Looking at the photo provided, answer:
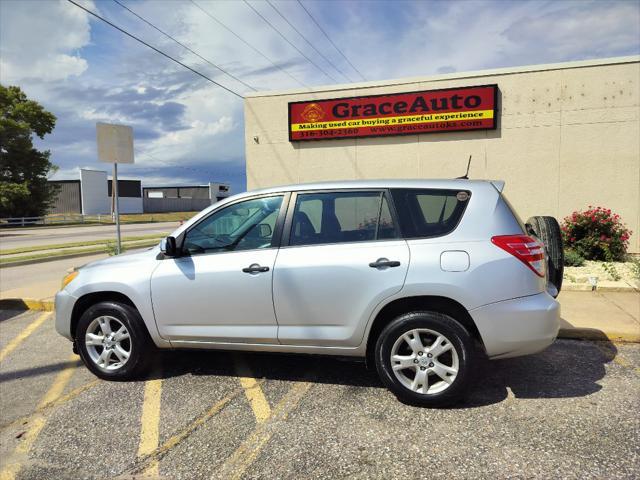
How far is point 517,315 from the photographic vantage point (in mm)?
3299

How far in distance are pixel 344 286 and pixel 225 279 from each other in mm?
1012

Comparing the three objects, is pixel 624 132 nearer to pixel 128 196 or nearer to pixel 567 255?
pixel 567 255

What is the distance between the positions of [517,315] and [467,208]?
0.87m

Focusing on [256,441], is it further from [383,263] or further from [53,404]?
[53,404]

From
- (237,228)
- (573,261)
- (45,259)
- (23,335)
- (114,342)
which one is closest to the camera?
(237,228)

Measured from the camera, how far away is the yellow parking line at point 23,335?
5.29m

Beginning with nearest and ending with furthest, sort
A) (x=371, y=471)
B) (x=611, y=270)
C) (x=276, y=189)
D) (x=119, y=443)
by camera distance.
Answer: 1. (x=371, y=471)
2. (x=119, y=443)
3. (x=276, y=189)
4. (x=611, y=270)

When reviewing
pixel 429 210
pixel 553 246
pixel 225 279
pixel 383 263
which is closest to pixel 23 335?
pixel 225 279

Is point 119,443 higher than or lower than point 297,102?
lower

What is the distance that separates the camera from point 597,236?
9.17m

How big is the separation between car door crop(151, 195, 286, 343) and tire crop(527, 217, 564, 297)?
2.45 m

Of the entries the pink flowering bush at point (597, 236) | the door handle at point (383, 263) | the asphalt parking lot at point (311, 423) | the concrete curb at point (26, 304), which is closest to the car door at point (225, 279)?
the asphalt parking lot at point (311, 423)

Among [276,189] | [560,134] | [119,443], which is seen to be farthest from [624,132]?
[119,443]

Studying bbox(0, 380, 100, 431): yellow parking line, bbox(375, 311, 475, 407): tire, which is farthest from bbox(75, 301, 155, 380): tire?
bbox(375, 311, 475, 407): tire
